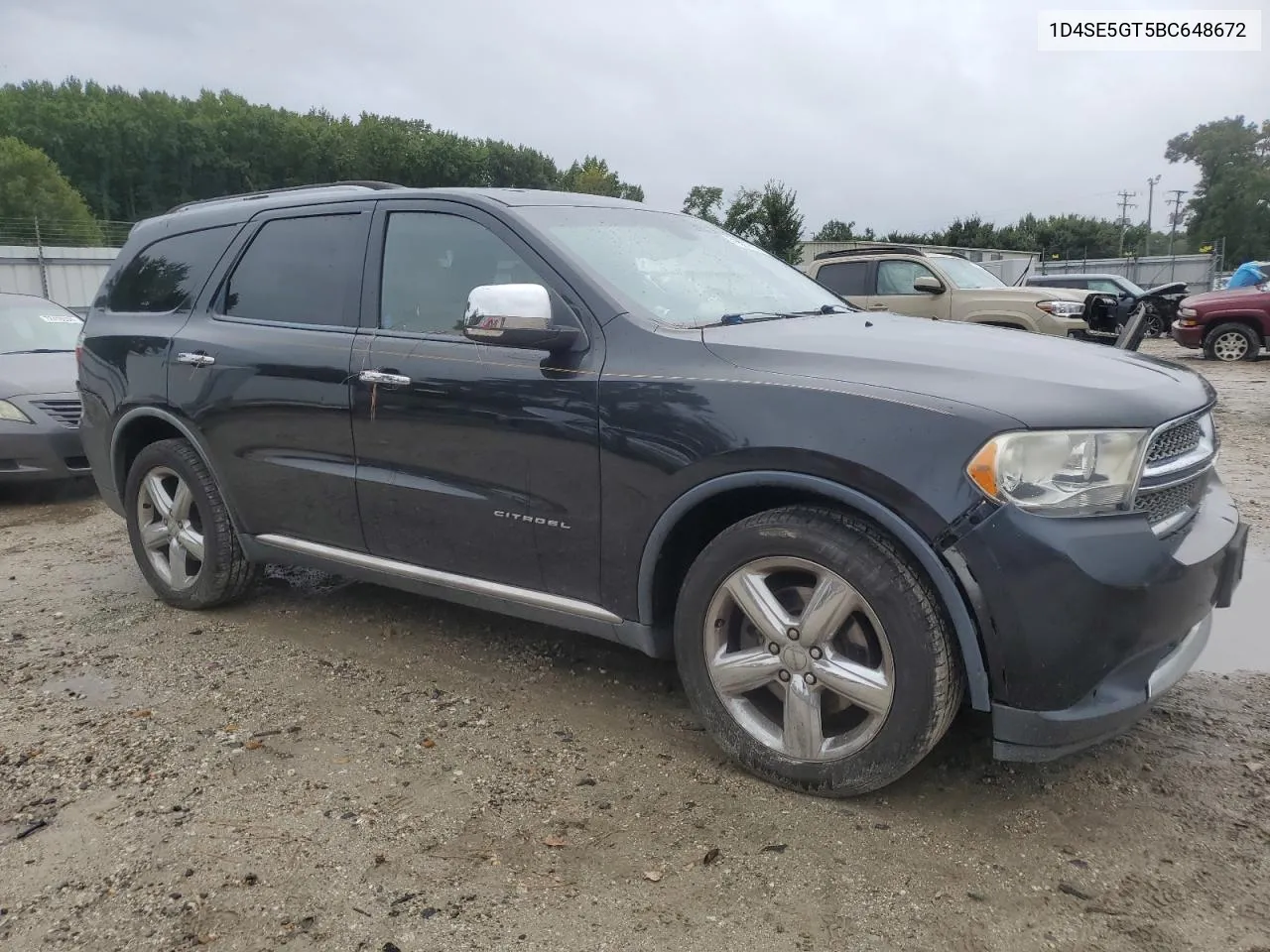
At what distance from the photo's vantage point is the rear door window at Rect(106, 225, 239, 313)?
14.3 ft

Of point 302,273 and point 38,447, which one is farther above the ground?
point 302,273

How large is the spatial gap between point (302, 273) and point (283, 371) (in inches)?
16.7

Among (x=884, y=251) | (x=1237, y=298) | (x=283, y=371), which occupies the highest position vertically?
(x=884, y=251)

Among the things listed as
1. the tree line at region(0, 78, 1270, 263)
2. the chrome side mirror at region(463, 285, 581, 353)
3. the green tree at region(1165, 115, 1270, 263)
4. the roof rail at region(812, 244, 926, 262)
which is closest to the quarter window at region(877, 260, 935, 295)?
the roof rail at region(812, 244, 926, 262)

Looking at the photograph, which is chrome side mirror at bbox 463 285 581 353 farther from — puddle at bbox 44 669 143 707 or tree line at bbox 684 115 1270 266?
tree line at bbox 684 115 1270 266

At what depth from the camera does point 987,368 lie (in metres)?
2.64

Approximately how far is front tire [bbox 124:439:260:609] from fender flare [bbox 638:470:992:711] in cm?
248

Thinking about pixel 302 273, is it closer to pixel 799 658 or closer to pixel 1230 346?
pixel 799 658

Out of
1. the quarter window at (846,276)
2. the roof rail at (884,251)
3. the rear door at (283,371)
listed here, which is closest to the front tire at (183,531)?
the rear door at (283,371)

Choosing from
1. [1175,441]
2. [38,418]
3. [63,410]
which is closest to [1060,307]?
[1175,441]

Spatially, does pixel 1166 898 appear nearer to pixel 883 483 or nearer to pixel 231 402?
pixel 883 483

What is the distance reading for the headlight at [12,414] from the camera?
6878mm

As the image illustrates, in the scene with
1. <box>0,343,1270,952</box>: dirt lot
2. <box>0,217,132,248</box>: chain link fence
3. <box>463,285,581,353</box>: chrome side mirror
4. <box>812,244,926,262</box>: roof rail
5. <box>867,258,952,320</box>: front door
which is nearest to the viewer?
<box>0,343,1270,952</box>: dirt lot

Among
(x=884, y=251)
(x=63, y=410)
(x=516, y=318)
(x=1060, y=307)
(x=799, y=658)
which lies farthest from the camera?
(x=884, y=251)
